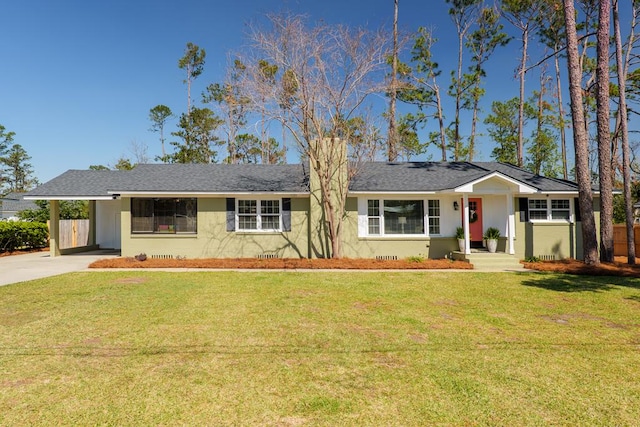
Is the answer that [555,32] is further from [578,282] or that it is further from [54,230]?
[54,230]

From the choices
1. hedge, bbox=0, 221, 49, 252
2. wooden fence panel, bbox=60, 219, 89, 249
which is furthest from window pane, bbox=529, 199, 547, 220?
hedge, bbox=0, 221, 49, 252

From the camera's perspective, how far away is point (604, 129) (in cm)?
1252

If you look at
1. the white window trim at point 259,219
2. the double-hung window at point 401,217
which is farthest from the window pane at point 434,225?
the white window trim at point 259,219

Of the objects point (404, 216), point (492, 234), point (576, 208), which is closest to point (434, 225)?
point (404, 216)

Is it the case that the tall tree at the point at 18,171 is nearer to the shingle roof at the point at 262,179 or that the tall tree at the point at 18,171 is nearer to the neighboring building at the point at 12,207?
the neighboring building at the point at 12,207

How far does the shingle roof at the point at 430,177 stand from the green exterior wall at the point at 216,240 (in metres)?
2.97

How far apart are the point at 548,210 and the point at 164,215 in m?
15.5

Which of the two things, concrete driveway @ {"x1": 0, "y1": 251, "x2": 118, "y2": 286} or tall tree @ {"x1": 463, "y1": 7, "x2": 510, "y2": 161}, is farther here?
tall tree @ {"x1": 463, "y1": 7, "x2": 510, "y2": 161}

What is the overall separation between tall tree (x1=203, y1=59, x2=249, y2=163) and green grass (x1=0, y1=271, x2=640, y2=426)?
852 cm

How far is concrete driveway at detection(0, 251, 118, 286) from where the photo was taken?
10239 mm

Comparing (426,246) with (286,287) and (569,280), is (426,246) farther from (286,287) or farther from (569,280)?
(286,287)

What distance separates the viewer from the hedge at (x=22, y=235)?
16.1 m

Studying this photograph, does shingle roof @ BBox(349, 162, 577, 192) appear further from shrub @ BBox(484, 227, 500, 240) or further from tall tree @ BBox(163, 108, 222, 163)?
tall tree @ BBox(163, 108, 222, 163)

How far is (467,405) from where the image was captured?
3283mm
